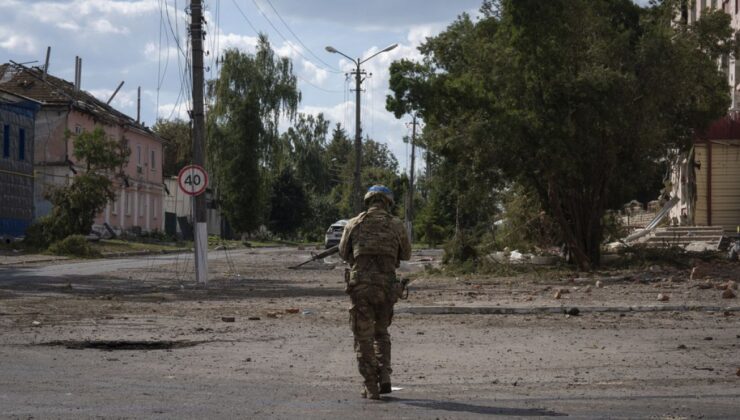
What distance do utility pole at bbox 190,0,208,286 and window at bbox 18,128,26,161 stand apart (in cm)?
3141

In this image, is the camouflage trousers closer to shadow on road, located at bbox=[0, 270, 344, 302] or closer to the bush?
shadow on road, located at bbox=[0, 270, 344, 302]

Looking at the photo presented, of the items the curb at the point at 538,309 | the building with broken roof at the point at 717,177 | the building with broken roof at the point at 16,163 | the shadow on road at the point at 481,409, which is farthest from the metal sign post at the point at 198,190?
the building with broken roof at the point at 16,163

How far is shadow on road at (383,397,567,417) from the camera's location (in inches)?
324

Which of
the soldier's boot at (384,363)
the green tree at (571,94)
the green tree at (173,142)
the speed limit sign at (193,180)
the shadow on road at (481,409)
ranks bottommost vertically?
the shadow on road at (481,409)

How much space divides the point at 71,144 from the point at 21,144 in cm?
631

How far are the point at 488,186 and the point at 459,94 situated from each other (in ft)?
12.1

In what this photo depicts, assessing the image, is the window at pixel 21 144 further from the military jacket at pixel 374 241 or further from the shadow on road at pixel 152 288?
the military jacket at pixel 374 241

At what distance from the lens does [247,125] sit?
76.9 m

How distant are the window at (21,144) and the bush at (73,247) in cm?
1109

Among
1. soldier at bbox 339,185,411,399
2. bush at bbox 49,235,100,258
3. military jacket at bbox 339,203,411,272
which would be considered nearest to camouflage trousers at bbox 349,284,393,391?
soldier at bbox 339,185,411,399

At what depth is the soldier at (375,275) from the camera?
30.9 feet

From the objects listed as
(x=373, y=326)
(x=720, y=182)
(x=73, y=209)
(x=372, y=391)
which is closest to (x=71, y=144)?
(x=73, y=209)

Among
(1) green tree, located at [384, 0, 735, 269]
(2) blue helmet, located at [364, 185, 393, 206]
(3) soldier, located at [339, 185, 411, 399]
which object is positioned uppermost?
(1) green tree, located at [384, 0, 735, 269]

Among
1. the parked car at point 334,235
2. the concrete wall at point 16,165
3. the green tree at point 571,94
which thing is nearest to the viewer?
the green tree at point 571,94
